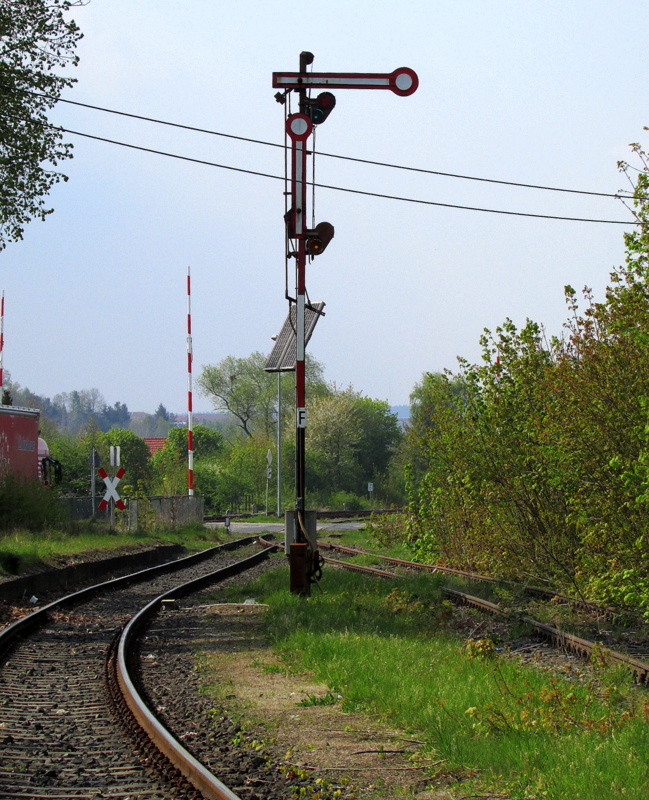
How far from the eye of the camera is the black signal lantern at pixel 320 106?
15.0 meters

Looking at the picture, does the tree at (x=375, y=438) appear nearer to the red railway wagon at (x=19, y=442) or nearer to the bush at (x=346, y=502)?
the bush at (x=346, y=502)

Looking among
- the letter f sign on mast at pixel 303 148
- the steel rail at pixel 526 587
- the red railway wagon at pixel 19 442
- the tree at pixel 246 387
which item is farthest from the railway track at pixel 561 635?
the tree at pixel 246 387

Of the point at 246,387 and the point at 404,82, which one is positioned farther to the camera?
the point at 246,387

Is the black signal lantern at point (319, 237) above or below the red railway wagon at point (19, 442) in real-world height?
above

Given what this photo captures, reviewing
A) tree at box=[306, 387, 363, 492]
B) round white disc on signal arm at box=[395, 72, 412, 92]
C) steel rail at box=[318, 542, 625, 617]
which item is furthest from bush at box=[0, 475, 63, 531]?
tree at box=[306, 387, 363, 492]

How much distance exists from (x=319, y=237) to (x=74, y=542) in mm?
11949

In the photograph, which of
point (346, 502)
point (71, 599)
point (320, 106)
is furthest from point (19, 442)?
point (346, 502)

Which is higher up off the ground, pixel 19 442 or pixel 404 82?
pixel 404 82

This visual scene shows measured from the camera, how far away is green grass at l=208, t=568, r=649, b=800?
5301 millimetres

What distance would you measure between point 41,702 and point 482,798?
453 cm

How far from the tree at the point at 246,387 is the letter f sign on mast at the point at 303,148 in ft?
257

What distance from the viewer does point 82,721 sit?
734 cm

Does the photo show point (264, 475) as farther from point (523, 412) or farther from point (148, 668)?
point (148, 668)

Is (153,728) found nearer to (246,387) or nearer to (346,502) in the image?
(346,502)
